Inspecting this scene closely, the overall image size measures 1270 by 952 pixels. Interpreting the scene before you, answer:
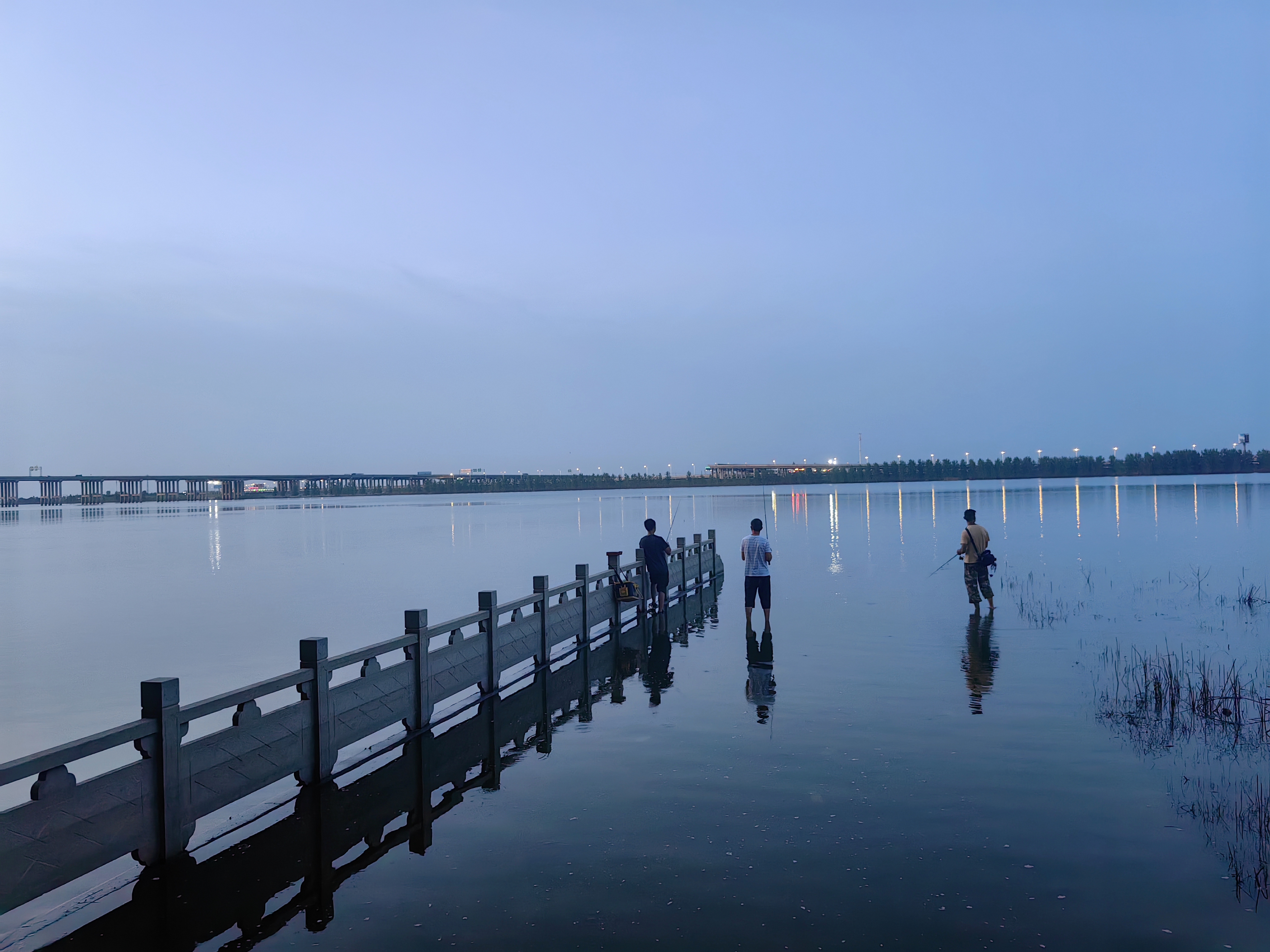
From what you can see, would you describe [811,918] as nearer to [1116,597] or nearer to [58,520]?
[1116,597]

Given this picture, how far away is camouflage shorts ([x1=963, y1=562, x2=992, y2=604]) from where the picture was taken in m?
20.6

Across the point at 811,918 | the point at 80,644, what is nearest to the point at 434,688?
the point at 811,918

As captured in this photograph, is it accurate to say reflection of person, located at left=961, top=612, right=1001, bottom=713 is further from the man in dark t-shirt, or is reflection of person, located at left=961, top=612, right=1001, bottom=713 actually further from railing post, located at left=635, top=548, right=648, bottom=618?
railing post, located at left=635, top=548, right=648, bottom=618

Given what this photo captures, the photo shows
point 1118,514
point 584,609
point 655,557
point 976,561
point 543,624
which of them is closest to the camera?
point 543,624

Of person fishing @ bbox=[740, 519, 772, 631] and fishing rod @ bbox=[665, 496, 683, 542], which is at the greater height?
person fishing @ bbox=[740, 519, 772, 631]

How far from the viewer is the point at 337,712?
945 centimetres

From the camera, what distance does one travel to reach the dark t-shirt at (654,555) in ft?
67.6

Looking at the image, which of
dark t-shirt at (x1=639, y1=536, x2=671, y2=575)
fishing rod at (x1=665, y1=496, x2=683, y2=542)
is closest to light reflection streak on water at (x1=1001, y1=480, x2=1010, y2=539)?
fishing rod at (x1=665, y1=496, x2=683, y2=542)

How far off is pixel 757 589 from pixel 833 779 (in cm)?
989

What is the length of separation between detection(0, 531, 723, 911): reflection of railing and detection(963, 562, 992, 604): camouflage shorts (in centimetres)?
1137

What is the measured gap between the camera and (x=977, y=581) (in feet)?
68.3

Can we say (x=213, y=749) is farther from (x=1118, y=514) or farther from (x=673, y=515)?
(x=673, y=515)

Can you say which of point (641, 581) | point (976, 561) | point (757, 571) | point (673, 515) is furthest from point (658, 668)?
point (673, 515)

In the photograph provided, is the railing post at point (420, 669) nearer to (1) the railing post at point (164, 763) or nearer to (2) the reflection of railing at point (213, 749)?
(2) the reflection of railing at point (213, 749)
